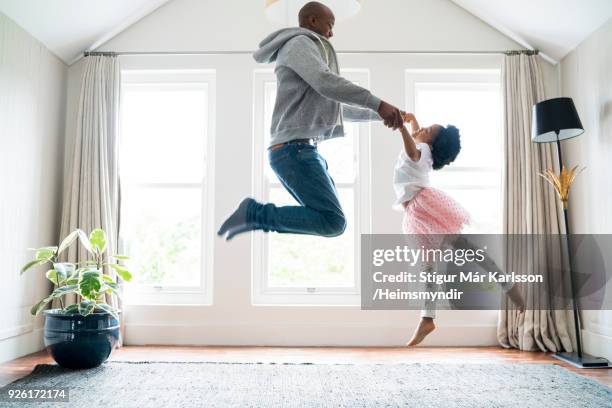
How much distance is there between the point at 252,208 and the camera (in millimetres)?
2137

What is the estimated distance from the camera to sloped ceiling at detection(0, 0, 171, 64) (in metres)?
3.69

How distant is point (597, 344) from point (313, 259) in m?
2.15

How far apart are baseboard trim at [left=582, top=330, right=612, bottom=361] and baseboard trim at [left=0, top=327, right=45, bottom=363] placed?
13.2 feet

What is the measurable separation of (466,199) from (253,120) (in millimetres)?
1854

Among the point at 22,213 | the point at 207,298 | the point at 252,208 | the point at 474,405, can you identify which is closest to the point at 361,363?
the point at 474,405

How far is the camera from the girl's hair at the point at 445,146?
2.56 m

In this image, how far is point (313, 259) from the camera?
438 cm

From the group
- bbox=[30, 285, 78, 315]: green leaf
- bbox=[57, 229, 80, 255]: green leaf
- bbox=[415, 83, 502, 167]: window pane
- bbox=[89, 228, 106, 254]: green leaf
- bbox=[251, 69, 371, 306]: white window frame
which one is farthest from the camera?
bbox=[415, 83, 502, 167]: window pane

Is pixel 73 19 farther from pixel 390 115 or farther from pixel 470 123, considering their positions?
pixel 470 123

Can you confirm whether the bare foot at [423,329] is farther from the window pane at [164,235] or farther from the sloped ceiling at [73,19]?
the sloped ceiling at [73,19]

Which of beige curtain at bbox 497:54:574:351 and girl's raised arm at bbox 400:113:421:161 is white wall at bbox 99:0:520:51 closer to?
beige curtain at bbox 497:54:574:351

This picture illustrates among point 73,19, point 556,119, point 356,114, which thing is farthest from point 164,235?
point 556,119

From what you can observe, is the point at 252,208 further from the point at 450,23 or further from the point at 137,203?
the point at 450,23

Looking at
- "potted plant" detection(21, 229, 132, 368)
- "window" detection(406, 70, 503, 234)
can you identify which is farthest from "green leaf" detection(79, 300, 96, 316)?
"window" detection(406, 70, 503, 234)
